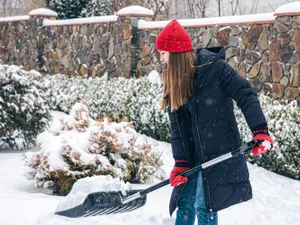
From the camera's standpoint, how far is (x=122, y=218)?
4453mm

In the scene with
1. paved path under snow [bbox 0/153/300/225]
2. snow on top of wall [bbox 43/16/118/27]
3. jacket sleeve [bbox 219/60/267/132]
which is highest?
snow on top of wall [bbox 43/16/118/27]

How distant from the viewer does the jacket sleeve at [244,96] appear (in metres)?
2.96

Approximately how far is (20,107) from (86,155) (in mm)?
2290

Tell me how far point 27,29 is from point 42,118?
7.49m

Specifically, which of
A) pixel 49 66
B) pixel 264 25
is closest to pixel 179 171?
pixel 264 25

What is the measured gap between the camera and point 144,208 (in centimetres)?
465

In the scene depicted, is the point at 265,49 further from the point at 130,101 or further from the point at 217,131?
the point at 217,131

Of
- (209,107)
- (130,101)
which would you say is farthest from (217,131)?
(130,101)

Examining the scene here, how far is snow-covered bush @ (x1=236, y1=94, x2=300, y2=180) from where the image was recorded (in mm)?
6199

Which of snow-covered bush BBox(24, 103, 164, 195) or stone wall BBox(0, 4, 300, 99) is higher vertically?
stone wall BBox(0, 4, 300, 99)

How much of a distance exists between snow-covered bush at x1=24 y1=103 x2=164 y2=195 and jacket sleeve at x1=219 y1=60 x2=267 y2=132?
2.32 m

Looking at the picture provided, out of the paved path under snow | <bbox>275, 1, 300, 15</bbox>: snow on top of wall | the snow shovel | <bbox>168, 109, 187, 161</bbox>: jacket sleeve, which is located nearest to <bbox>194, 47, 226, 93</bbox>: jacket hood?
<bbox>168, 109, 187, 161</bbox>: jacket sleeve

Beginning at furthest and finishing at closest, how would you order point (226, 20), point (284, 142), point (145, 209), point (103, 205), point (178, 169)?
point (226, 20)
point (284, 142)
point (145, 209)
point (103, 205)
point (178, 169)

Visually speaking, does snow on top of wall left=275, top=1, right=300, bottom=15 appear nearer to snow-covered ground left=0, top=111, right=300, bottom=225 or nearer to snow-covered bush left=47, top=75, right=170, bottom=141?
snow-covered bush left=47, top=75, right=170, bottom=141
